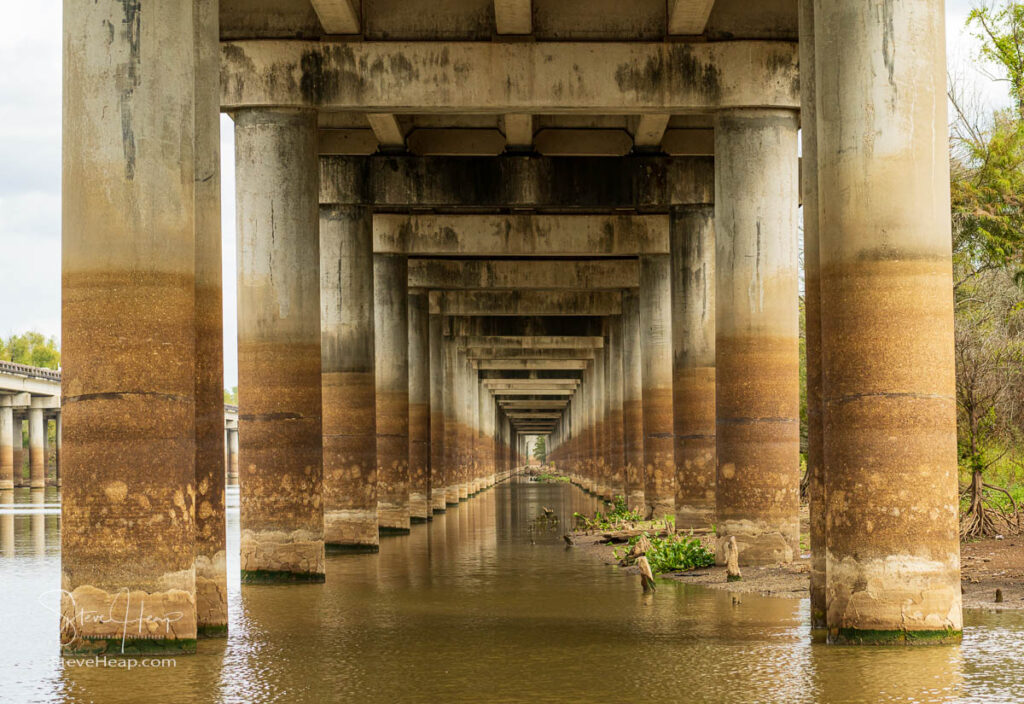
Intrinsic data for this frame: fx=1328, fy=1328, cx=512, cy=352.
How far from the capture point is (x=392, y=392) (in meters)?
30.5

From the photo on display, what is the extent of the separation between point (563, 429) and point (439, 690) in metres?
99.1

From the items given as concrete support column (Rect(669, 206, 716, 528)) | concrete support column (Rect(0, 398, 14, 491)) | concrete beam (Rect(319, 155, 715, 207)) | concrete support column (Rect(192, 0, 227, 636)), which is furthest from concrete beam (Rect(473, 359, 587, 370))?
concrete support column (Rect(192, 0, 227, 636))

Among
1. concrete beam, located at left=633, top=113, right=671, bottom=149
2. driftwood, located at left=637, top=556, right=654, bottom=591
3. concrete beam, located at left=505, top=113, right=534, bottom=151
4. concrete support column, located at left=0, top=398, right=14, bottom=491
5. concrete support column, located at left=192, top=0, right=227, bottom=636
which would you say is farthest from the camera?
concrete support column, located at left=0, top=398, right=14, bottom=491

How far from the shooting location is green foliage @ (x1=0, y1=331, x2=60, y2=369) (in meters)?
110

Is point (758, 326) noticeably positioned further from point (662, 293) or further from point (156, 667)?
point (662, 293)

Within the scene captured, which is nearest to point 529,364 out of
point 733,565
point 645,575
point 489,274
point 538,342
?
point 538,342

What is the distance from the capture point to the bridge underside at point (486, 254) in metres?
11.6

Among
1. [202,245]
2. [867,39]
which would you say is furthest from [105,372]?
[867,39]

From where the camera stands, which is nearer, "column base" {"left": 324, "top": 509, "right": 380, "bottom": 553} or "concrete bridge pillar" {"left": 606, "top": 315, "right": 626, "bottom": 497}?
"column base" {"left": 324, "top": 509, "right": 380, "bottom": 553}

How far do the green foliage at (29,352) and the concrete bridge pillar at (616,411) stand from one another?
7405 cm

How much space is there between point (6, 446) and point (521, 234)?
157 ft

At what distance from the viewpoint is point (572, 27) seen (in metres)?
19.2

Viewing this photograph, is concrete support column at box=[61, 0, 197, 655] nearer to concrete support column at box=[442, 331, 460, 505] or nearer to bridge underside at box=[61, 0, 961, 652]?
bridge underside at box=[61, 0, 961, 652]

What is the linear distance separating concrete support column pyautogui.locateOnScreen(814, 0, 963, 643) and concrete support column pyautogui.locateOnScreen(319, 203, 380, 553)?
1261cm
